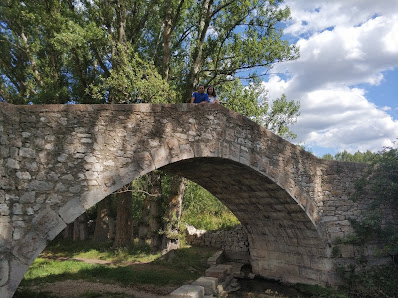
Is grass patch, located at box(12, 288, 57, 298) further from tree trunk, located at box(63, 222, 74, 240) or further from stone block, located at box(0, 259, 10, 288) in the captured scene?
tree trunk, located at box(63, 222, 74, 240)

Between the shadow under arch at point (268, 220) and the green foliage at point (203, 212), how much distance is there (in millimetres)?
4592

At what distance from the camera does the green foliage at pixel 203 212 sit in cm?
1628

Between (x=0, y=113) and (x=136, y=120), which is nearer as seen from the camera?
(x=0, y=113)

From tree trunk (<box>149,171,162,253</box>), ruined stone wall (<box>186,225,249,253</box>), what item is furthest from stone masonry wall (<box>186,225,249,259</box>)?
tree trunk (<box>149,171,162,253</box>)

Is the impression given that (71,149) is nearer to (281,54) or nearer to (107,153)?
(107,153)

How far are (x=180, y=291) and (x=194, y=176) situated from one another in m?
3.72

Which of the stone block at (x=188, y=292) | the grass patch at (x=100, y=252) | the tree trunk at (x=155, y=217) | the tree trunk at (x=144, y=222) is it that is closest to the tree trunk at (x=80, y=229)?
the grass patch at (x=100, y=252)

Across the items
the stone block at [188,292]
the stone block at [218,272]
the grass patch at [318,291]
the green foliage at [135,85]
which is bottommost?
the grass patch at [318,291]

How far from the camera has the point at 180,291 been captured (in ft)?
22.4

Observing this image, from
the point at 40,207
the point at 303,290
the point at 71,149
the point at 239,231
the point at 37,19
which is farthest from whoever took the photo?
the point at 239,231

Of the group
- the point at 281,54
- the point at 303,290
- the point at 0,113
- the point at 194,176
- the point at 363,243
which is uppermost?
the point at 281,54

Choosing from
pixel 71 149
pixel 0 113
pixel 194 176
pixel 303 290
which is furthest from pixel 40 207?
pixel 303 290

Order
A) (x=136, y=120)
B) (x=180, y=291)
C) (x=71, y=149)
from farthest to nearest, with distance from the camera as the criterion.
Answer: (x=180, y=291) < (x=136, y=120) < (x=71, y=149)

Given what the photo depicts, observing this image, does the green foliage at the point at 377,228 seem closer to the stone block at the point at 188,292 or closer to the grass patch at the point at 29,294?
the stone block at the point at 188,292
